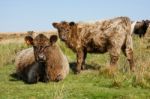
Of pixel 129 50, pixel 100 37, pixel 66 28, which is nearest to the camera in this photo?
pixel 100 37

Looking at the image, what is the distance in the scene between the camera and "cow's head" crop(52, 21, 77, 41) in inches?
730

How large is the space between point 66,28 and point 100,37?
4.87 feet

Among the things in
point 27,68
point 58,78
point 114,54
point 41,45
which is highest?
point 41,45

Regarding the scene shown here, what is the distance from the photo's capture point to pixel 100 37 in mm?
17922

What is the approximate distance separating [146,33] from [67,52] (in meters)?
11.0

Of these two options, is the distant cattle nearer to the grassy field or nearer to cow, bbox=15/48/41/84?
the grassy field

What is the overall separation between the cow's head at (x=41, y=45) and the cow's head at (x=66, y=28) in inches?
129

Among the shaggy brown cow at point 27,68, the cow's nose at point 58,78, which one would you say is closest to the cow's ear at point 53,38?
the shaggy brown cow at point 27,68

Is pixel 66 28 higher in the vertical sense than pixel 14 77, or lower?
higher

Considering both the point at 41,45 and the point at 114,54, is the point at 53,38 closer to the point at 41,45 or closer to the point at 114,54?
the point at 41,45

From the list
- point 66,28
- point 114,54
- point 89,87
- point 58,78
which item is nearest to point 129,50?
point 114,54

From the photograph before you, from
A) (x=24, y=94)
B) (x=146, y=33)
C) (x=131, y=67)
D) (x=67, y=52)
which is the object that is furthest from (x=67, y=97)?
(x=146, y=33)

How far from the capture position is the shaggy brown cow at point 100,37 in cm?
1753

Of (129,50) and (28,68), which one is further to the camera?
(129,50)
